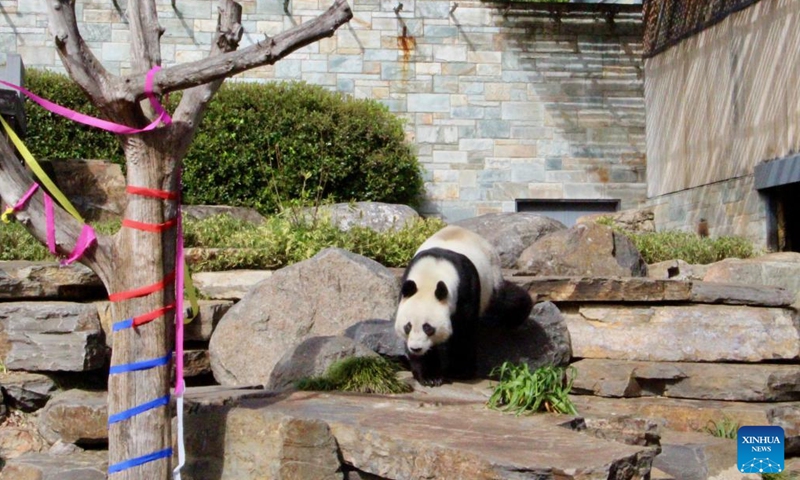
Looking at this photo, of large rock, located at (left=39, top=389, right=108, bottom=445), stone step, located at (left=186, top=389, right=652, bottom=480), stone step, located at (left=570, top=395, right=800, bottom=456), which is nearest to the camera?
stone step, located at (left=186, top=389, right=652, bottom=480)

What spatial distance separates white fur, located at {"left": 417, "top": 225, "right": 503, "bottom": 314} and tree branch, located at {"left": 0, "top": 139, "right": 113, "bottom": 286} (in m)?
2.97

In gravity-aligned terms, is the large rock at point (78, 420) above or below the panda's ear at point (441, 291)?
below

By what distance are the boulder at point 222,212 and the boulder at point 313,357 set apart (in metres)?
5.29

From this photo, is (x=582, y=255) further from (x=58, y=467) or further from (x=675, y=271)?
(x=58, y=467)

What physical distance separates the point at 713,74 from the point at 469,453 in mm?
10084

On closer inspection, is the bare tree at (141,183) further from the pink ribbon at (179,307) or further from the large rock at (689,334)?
the large rock at (689,334)

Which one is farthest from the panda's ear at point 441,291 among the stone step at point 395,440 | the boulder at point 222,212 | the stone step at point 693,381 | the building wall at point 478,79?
the building wall at point 478,79

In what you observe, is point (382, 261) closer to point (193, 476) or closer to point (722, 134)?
point (193, 476)

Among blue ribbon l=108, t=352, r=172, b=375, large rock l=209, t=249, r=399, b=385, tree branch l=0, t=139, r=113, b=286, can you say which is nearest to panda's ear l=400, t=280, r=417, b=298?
large rock l=209, t=249, r=399, b=385

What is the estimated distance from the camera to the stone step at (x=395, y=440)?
425 cm

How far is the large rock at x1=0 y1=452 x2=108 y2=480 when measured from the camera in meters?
5.81

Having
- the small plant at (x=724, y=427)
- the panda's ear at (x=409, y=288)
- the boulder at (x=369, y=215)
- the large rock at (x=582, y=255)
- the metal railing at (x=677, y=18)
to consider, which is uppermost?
the metal railing at (x=677, y=18)

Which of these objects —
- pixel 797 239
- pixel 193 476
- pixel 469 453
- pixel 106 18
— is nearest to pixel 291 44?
pixel 469 453

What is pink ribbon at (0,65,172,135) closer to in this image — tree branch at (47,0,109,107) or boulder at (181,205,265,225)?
tree branch at (47,0,109,107)
